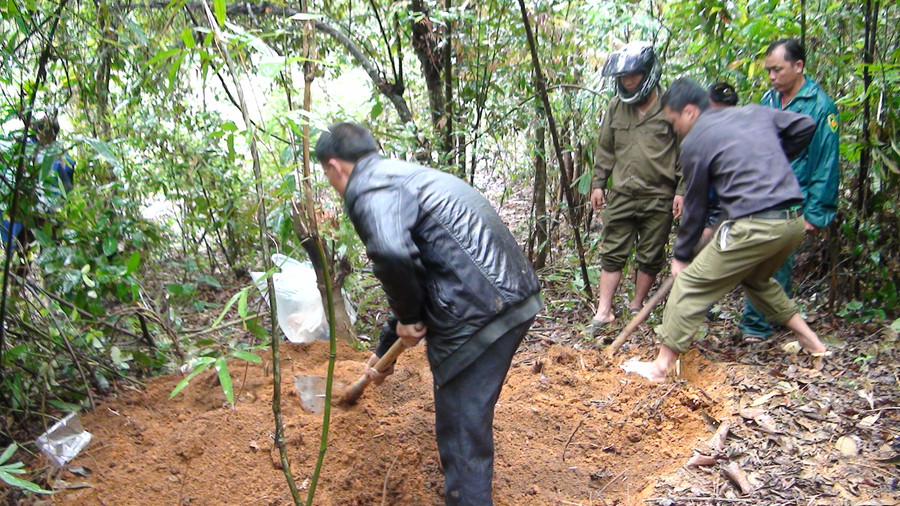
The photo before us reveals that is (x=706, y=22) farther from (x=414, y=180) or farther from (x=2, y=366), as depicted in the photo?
(x=2, y=366)

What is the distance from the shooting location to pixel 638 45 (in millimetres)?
3938

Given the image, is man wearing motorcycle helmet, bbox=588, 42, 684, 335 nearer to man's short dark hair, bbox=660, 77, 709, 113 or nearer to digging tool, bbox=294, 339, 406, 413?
man's short dark hair, bbox=660, 77, 709, 113

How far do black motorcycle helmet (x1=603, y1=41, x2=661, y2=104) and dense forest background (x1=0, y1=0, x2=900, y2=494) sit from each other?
0.42 metres

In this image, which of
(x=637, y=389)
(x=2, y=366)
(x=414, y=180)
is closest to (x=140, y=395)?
(x=2, y=366)

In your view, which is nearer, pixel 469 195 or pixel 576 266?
pixel 469 195

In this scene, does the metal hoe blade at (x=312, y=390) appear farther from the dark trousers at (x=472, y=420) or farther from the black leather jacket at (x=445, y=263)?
the black leather jacket at (x=445, y=263)

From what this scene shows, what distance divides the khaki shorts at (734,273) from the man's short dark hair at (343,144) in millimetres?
1966

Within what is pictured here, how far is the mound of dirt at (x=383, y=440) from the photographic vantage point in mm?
2873

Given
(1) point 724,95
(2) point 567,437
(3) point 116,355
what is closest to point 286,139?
(3) point 116,355

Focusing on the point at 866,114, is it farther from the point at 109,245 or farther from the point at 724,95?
the point at 109,245

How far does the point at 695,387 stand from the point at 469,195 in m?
1.91

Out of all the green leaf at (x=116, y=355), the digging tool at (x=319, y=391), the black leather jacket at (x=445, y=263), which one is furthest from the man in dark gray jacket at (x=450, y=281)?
the green leaf at (x=116, y=355)

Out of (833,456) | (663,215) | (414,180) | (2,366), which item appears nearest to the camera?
(414,180)

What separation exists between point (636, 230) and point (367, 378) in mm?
2259
